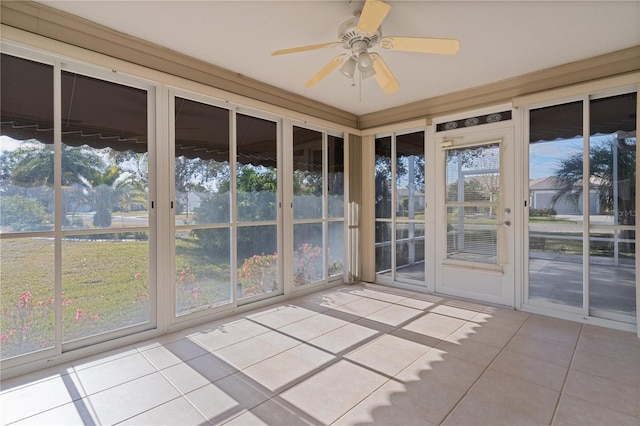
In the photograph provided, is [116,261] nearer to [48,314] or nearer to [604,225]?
[48,314]

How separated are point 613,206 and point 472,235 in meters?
1.37

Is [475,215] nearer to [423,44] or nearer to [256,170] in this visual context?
[423,44]

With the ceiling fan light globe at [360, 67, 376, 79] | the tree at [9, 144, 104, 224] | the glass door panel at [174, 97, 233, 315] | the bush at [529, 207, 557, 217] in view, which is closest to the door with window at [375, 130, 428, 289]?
the bush at [529, 207, 557, 217]

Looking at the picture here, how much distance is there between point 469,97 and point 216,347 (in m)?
3.97

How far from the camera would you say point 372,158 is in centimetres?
501

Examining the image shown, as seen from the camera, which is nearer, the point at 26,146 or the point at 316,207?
the point at 26,146

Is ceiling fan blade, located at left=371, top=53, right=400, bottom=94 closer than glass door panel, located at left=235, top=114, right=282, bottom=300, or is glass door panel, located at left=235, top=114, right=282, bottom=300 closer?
ceiling fan blade, located at left=371, top=53, right=400, bottom=94

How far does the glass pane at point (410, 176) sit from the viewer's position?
450cm

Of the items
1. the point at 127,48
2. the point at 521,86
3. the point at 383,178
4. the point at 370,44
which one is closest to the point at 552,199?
the point at 521,86

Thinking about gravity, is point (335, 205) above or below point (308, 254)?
above

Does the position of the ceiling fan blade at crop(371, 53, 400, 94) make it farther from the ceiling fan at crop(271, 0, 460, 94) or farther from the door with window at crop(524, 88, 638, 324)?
the door with window at crop(524, 88, 638, 324)

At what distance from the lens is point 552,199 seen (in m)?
3.46

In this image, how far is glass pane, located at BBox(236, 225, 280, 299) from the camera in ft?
12.1

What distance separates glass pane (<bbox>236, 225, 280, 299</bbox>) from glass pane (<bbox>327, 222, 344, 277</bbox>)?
1.03 m
